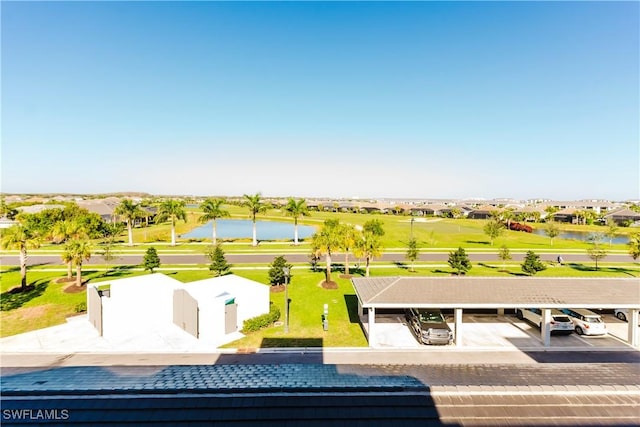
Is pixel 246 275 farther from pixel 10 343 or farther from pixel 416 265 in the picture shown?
pixel 416 265

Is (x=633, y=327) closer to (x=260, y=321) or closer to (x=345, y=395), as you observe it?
(x=345, y=395)

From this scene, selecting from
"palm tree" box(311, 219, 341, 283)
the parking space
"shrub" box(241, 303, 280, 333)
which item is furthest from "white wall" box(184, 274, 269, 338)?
"palm tree" box(311, 219, 341, 283)

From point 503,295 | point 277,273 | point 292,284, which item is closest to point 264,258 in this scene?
point 292,284

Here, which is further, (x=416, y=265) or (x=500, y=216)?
(x=500, y=216)

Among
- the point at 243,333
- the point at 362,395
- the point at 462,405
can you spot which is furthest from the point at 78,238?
the point at 462,405

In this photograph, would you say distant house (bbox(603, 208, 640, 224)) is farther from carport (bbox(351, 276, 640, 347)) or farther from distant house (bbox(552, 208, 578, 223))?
carport (bbox(351, 276, 640, 347))
